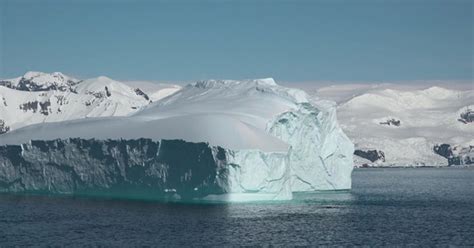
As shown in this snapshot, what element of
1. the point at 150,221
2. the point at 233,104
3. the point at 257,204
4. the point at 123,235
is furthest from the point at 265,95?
the point at 123,235

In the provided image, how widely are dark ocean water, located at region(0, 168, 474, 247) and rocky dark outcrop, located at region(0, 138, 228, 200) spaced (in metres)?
1.18

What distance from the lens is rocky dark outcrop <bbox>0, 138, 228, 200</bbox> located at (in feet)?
195

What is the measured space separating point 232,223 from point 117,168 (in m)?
16.4

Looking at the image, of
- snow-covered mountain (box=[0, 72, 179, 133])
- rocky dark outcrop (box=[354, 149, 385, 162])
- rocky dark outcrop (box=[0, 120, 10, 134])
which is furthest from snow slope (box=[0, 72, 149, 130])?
rocky dark outcrop (box=[354, 149, 385, 162])

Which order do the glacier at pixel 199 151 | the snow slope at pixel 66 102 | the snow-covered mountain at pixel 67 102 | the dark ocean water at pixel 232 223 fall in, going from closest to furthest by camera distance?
the dark ocean water at pixel 232 223 → the glacier at pixel 199 151 → the snow-covered mountain at pixel 67 102 → the snow slope at pixel 66 102

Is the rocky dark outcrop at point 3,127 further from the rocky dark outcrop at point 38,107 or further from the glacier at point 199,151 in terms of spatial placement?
the glacier at point 199,151

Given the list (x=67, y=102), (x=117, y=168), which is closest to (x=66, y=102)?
(x=67, y=102)

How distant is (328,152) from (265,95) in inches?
300

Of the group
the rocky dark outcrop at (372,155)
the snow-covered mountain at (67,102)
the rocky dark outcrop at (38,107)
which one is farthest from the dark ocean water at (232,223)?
the rocky dark outcrop at (372,155)

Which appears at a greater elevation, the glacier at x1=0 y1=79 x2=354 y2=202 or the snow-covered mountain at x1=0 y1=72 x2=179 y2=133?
the snow-covered mountain at x1=0 y1=72 x2=179 y2=133

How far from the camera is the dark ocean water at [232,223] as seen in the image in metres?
43.8

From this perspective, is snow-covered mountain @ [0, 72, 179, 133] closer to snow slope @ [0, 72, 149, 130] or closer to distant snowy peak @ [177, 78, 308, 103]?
snow slope @ [0, 72, 149, 130]

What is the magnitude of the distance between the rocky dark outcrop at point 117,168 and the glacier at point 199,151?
74 mm

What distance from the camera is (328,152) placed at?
76812 mm
